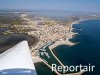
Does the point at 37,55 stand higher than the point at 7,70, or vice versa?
the point at 7,70

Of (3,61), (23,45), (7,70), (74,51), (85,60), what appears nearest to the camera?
(7,70)

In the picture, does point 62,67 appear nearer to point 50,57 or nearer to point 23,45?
point 50,57

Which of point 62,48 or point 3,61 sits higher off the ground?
point 3,61

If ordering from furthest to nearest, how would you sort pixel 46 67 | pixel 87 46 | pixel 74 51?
pixel 87 46
pixel 74 51
pixel 46 67

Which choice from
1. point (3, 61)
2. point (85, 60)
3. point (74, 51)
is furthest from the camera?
point (74, 51)

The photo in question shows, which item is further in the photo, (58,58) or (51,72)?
(58,58)

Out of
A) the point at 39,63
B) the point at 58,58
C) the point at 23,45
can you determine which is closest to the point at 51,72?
the point at 39,63

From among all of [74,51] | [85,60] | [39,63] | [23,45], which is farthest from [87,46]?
[23,45]

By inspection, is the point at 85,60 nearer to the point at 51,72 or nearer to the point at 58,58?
the point at 58,58

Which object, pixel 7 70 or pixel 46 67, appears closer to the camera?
pixel 7 70
